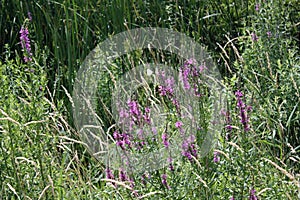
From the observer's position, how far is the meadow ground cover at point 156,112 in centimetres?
219

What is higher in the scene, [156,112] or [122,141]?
[122,141]

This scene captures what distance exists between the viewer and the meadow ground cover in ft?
7.19

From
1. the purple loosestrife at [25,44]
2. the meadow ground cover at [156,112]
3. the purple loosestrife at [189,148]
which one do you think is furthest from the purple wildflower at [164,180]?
the purple loosestrife at [25,44]

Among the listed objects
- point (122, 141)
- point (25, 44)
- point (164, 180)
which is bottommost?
point (164, 180)

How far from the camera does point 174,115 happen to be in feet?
8.77

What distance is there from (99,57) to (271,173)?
51.3 inches

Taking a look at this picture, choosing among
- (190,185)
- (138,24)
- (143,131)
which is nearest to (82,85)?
(138,24)

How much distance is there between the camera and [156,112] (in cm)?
288

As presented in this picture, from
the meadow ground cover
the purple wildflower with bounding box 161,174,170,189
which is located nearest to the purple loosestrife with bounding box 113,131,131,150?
the meadow ground cover

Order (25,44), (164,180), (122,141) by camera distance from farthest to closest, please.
Result: 1. (25,44)
2. (122,141)
3. (164,180)

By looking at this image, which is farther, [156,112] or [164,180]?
[156,112]

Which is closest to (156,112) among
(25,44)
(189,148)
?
(189,148)

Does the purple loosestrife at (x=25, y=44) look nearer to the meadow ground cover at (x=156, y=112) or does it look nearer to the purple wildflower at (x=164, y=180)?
the meadow ground cover at (x=156, y=112)

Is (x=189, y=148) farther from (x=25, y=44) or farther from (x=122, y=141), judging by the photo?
(x=25, y=44)
